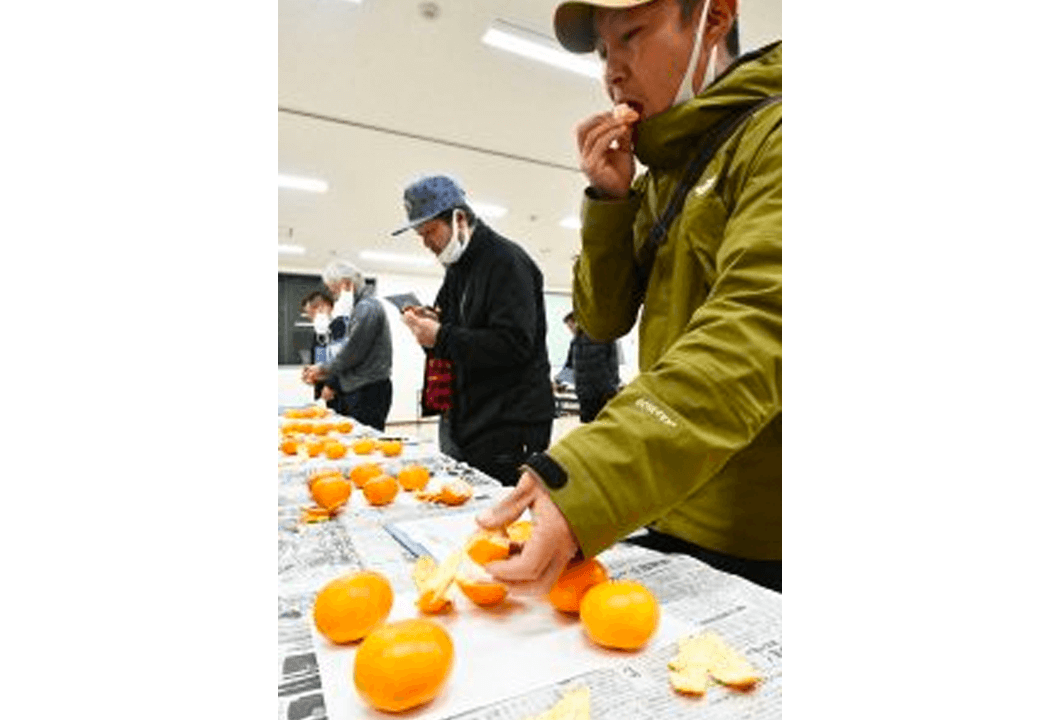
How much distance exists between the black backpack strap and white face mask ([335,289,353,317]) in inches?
126

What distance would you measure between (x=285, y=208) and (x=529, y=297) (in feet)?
21.4

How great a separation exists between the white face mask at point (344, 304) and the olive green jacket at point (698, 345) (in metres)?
3.05

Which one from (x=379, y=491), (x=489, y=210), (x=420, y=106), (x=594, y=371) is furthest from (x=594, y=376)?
(x=489, y=210)

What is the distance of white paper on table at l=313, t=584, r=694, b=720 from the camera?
20.5 inches

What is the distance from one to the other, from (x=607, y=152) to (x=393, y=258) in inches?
399

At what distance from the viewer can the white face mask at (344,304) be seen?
387 centimetres

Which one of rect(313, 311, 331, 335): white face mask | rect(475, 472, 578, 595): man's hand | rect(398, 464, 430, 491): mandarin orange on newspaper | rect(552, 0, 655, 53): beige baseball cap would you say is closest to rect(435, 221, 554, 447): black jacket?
rect(398, 464, 430, 491): mandarin orange on newspaper

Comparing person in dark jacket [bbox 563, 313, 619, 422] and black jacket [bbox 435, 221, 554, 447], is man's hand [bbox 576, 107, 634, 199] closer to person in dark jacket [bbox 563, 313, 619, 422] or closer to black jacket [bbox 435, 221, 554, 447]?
black jacket [bbox 435, 221, 554, 447]

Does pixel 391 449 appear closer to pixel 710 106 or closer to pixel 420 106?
pixel 710 106

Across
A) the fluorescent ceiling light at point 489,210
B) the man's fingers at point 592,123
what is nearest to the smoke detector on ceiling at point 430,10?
the man's fingers at point 592,123

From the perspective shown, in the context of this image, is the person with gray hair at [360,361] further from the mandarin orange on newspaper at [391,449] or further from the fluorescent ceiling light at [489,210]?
the fluorescent ceiling light at [489,210]

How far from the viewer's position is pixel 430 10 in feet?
11.3
